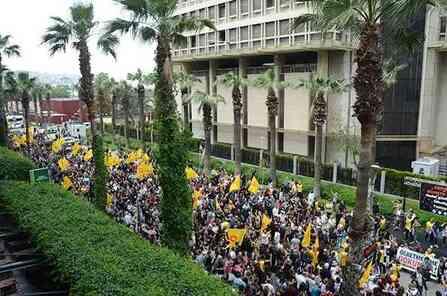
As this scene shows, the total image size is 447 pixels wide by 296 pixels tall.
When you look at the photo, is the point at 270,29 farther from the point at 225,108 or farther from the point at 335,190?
the point at 335,190

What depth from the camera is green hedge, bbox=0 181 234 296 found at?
9047 millimetres

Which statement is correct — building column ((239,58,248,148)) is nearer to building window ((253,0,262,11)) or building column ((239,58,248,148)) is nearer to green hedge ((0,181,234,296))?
building window ((253,0,262,11))

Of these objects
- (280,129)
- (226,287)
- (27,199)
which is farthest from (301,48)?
(226,287)

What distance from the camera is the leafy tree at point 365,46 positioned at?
30.3ft

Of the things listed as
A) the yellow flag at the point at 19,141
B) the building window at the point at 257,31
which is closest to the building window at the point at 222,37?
the building window at the point at 257,31

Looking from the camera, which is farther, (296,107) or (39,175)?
(296,107)

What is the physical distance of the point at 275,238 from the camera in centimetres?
1650

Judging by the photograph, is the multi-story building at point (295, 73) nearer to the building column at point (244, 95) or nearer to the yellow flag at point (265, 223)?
the building column at point (244, 95)

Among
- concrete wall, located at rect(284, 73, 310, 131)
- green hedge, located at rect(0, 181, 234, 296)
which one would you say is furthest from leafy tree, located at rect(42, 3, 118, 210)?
concrete wall, located at rect(284, 73, 310, 131)

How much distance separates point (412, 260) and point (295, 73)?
24075 millimetres

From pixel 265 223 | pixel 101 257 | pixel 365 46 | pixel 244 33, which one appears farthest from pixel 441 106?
pixel 101 257

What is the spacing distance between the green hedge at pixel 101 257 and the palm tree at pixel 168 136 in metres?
1.37

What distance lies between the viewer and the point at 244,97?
145ft

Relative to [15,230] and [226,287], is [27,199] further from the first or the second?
[226,287]
